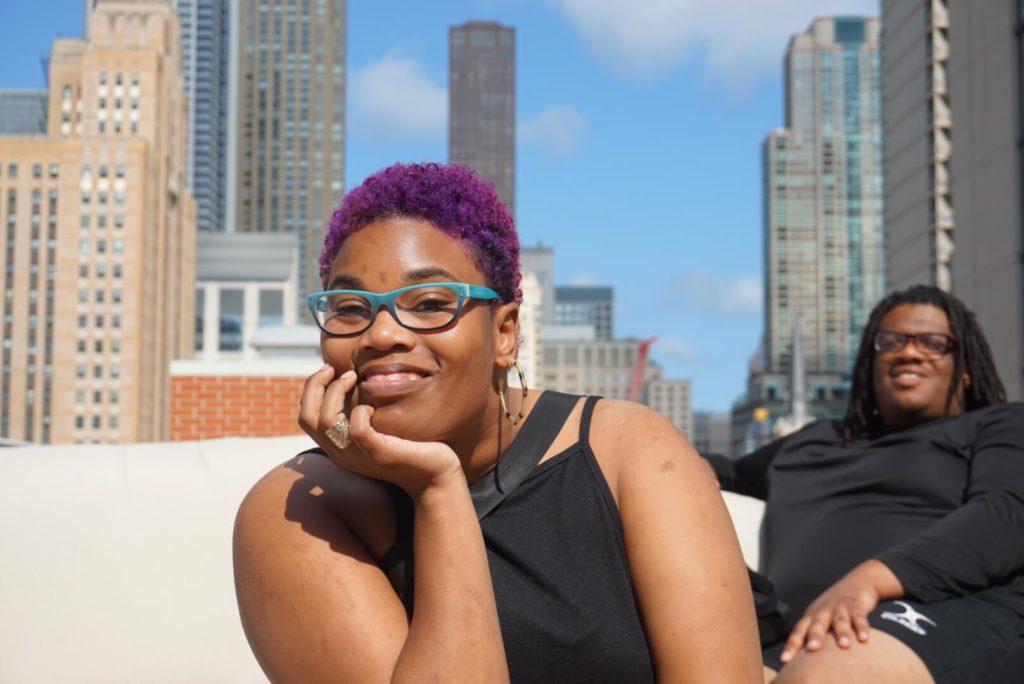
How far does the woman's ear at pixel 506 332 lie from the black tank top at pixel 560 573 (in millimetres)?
165

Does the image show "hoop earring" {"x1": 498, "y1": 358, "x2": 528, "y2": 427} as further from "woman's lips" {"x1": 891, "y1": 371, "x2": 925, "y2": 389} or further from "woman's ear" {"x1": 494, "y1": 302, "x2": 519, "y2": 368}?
"woman's lips" {"x1": 891, "y1": 371, "x2": 925, "y2": 389}

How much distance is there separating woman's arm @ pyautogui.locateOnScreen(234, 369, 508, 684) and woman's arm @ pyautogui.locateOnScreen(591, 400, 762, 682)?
0.94 feet

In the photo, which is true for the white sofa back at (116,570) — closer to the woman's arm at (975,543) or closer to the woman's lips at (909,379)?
the woman's arm at (975,543)

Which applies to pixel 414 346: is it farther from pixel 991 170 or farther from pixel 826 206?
pixel 826 206

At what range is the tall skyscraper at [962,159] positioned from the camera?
41062 millimetres

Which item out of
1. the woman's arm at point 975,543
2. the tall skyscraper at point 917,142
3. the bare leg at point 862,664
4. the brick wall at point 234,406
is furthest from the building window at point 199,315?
the bare leg at point 862,664

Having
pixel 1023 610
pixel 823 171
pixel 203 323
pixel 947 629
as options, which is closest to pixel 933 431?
pixel 1023 610

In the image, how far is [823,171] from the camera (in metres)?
174

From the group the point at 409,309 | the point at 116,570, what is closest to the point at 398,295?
the point at 409,309

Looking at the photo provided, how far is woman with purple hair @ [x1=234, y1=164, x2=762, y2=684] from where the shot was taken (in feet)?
5.75

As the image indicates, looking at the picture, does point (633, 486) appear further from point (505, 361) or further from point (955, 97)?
point (955, 97)

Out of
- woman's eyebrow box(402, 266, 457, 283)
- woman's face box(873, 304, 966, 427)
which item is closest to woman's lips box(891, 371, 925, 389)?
woman's face box(873, 304, 966, 427)

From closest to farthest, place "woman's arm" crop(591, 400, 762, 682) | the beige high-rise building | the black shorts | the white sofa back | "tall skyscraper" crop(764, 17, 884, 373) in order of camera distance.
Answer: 1. "woman's arm" crop(591, 400, 762, 682)
2. the black shorts
3. the white sofa back
4. the beige high-rise building
5. "tall skyscraper" crop(764, 17, 884, 373)

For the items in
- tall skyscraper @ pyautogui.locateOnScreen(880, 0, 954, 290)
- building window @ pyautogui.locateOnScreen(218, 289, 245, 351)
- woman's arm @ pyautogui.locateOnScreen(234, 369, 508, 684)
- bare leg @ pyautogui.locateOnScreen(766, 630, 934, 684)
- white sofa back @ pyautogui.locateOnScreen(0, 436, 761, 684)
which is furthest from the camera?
building window @ pyautogui.locateOnScreen(218, 289, 245, 351)
